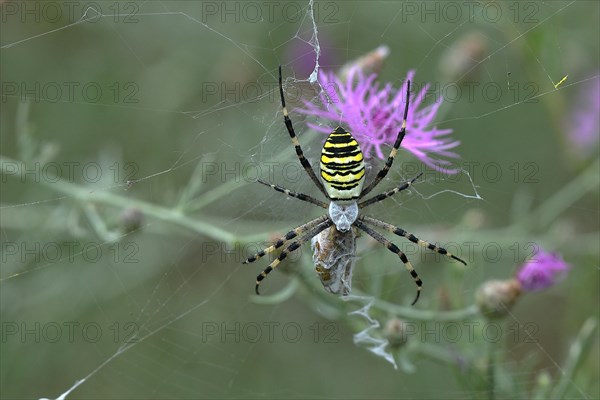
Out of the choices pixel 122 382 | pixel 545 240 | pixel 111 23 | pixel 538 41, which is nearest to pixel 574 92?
pixel 545 240

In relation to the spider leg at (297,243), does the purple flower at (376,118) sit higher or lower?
higher

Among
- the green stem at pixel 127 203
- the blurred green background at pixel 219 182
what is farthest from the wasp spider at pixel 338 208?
the blurred green background at pixel 219 182

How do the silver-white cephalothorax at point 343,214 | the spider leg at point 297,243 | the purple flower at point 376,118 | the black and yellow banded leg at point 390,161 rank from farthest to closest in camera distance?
the spider leg at point 297,243
the silver-white cephalothorax at point 343,214
the purple flower at point 376,118
the black and yellow banded leg at point 390,161

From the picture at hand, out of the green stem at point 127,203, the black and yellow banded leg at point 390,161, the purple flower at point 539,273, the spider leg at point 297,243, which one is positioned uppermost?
the black and yellow banded leg at point 390,161

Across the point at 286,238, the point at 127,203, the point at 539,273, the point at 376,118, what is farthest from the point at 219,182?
the point at 539,273

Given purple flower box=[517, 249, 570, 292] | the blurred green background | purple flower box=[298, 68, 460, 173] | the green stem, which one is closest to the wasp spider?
purple flower box=[298, 68, 460, 173]

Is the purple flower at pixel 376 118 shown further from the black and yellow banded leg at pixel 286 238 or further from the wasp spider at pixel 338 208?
the black and yellow banded leg at pixel 286 238

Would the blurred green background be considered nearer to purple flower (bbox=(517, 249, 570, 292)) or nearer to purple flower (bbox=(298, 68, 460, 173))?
purple flower (bbox=(517, 249, 570, 292))
